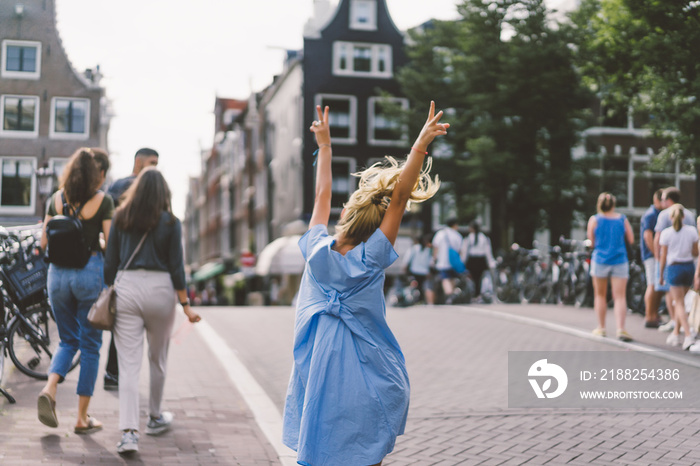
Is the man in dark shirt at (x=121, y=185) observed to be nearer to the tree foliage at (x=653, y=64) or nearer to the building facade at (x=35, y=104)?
the building facade at (x=35, y=104)

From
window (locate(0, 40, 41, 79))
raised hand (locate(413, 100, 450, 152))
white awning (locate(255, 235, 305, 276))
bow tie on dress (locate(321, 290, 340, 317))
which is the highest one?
window (locate(0, 40, 41, 79))

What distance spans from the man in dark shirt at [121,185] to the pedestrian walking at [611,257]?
554cm

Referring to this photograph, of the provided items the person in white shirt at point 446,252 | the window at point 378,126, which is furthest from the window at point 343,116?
the person in white shirt at point 446,252

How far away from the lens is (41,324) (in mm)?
7992

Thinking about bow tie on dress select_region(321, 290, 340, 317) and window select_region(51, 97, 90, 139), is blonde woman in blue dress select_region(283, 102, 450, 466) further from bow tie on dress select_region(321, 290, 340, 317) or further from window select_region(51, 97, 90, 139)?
window select_region(51, 97, 90, 139)

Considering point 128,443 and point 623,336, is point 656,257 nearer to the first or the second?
point 623,336

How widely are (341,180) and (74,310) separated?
32236 millimetres

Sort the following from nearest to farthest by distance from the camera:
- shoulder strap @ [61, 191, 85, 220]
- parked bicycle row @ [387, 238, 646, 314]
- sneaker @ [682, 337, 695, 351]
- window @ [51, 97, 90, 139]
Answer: shoulder strap @ [61, 191, 85, 220]
window @ [51, 97, 90, 139]
sneaker @ [682, 337, 695, 351]
parked bicycle row @ [387, 238, 646, 314]

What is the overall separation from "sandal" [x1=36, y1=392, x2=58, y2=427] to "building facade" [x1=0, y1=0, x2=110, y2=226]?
11.9 ft

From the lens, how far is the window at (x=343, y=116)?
3834 cm

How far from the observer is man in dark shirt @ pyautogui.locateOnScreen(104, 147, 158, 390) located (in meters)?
6.43

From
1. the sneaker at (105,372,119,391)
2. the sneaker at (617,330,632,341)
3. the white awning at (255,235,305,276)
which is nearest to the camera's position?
the sneaker at (105,372,119,391)

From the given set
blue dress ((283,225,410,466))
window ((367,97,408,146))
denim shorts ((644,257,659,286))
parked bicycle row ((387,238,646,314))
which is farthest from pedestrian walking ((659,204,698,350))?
window ((367,97,408,146))

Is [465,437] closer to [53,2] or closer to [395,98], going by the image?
[53,2]
